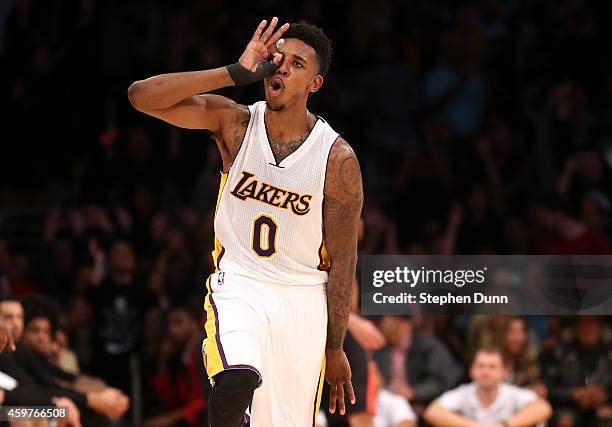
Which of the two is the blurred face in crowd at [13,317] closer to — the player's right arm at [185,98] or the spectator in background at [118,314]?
the spectator in background at [118,314]

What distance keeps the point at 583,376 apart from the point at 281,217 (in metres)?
3.85

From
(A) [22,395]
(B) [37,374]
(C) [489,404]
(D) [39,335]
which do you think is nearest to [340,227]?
(A) [22,395]

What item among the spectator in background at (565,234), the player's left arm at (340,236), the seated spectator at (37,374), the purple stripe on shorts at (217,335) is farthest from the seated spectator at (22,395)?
the spectator in background at (565,234)

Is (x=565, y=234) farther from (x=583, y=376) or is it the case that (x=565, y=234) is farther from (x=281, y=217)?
(x=281, y=217)

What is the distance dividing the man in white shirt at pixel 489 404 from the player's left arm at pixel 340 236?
276cm

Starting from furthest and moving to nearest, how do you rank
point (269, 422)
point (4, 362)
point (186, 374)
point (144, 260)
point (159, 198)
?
point (159, 198), point (144, 260), point (186, 374), point (4, 362), point (269, 422)

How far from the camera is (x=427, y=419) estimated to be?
8633mm

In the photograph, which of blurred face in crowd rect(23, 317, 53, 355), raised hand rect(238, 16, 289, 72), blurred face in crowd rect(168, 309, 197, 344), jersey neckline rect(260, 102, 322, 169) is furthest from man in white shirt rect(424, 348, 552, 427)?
raised hand rect(238, 16, 289, 72)

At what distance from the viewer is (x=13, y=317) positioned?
7422mm

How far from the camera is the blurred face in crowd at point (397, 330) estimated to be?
909 centimetres

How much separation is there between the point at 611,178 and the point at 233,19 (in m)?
3.68

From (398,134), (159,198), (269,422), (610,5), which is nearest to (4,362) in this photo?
(269,422)

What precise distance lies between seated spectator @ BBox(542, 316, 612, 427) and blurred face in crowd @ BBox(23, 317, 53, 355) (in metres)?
3.40

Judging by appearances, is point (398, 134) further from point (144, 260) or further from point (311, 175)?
point (311, 175)
